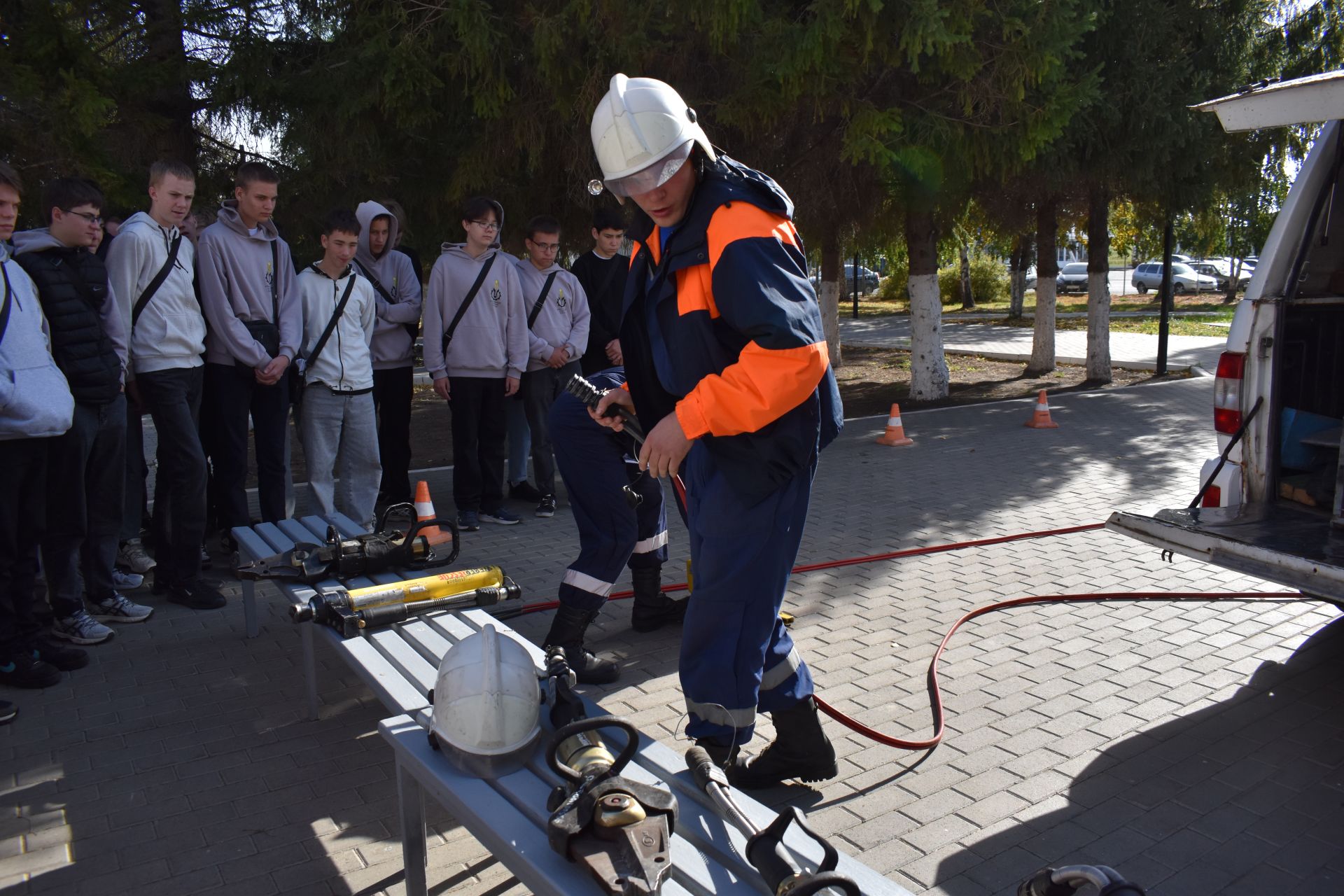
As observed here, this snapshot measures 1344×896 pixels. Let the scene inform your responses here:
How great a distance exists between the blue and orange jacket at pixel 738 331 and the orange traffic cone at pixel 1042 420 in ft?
28.7

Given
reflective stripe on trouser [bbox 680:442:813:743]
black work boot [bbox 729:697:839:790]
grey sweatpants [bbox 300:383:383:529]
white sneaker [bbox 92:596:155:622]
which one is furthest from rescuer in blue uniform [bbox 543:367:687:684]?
white sneaker [bbox 92:596:155:622]

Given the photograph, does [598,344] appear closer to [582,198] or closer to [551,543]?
[551,543]

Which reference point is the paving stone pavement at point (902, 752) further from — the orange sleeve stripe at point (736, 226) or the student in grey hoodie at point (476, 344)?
the orange sleeve stripe at point (736, 226)

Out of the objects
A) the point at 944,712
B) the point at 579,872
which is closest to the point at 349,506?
the point at 944,712

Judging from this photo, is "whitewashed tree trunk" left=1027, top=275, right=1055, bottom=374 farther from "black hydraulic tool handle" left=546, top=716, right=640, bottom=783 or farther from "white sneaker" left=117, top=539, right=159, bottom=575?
"black hydraulic tool handle" left=546, top=716, right=640, bottom=783

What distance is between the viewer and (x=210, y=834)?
135 inches

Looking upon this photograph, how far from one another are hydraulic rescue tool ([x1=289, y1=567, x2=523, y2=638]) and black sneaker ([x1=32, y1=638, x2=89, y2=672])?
1.52m

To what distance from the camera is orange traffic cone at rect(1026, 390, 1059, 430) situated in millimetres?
11266

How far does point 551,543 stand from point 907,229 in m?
8.22

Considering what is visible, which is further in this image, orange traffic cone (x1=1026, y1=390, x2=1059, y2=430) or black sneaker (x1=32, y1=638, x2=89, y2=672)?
orange traffic cone (x1=1026, y1=390, x2=1059, y2=430)

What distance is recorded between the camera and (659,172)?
2.91 metres

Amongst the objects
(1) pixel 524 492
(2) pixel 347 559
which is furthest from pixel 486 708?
(1) pixel 524 492

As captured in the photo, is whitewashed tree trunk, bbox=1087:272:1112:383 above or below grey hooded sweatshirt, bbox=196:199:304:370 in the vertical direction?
below

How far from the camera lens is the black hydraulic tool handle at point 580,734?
8.21 ft
